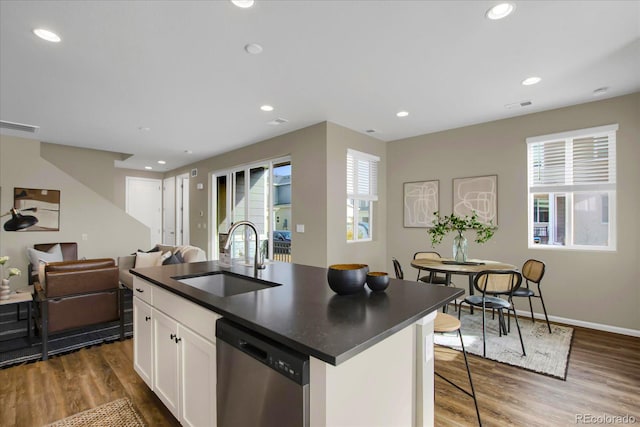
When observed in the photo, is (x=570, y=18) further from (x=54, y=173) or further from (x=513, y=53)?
(x=54, y=173)

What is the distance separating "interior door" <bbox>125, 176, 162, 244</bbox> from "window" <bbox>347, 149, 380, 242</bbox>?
19.8ft

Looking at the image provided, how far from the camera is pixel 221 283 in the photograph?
2.29 meters

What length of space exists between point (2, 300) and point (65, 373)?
4.01 feet

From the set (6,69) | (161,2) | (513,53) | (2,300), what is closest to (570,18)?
(513,53)

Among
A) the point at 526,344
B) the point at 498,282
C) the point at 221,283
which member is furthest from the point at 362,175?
the point at 221,283

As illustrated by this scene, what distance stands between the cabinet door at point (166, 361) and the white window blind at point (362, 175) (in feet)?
11.2

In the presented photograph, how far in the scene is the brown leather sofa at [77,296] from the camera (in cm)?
284

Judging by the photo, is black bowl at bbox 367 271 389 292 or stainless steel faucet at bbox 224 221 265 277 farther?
stainless steel faucet at bbox 224 221 265 277

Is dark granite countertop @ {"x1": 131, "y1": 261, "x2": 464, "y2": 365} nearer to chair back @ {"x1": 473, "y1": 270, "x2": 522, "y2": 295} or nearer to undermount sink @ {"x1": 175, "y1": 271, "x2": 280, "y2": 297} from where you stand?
undermount sink @ {"x1": 175, "y1": 271, "x2": 280, "y2": 297}

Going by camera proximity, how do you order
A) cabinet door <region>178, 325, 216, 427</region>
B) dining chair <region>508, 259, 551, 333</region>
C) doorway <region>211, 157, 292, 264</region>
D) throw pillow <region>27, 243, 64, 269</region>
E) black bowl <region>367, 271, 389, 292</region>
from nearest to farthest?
cabinet door <region>178, 325, 216, 427</region>
black bowl <region>367, 271, 389, 292</region>
dining chair <region>508, 259, 551, 333</region>
throw pillow <region>27, 243, 64, 269</region>
doorway <region>211, 157, 292, 264</region>

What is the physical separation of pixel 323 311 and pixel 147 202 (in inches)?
348

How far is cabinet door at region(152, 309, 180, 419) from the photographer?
5.76 ft

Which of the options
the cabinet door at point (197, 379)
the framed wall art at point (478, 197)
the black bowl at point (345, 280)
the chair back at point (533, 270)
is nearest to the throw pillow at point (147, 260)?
the cabinet door at point (197, 379)

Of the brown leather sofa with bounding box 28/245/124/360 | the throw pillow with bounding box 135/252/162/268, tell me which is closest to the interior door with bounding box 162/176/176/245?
the throw pillow with bounding box 135/252/162/268
